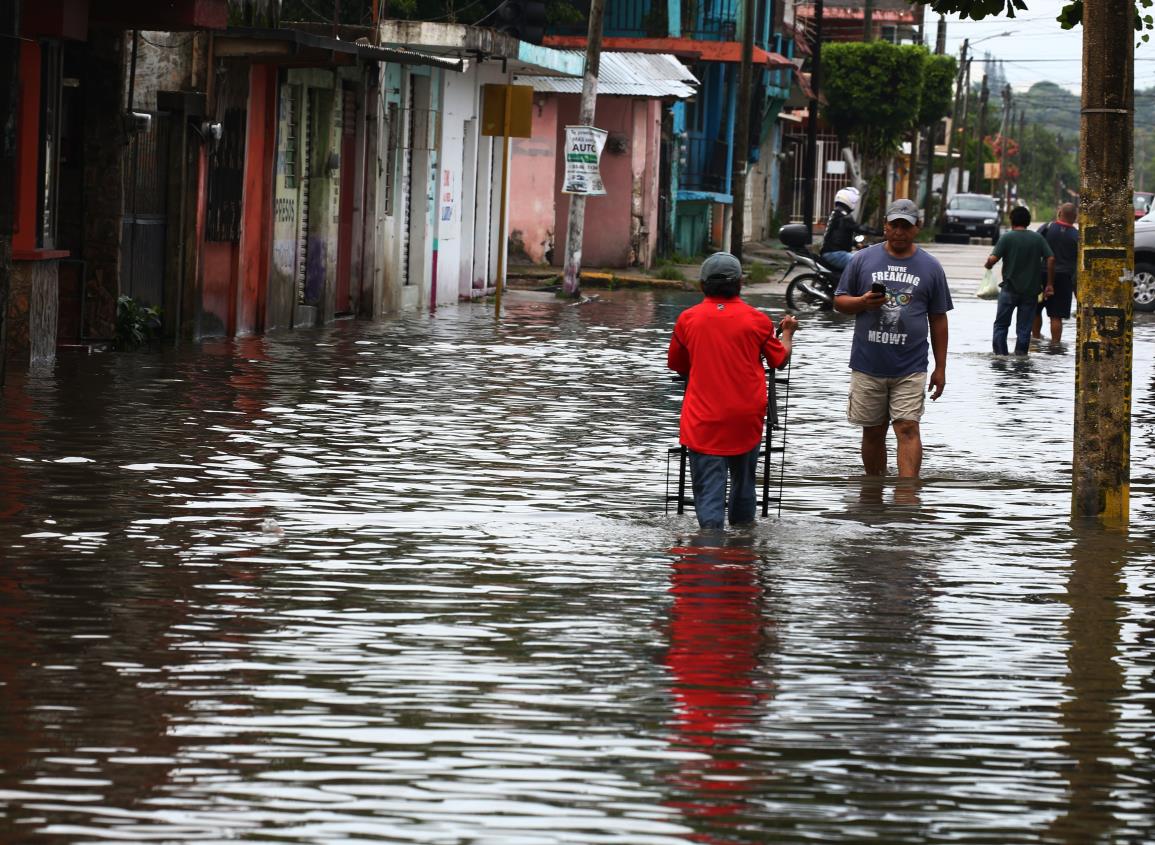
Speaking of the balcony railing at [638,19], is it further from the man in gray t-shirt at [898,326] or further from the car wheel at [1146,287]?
the man in gray t-shirt at [898,326]

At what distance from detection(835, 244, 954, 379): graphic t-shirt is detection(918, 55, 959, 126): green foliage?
6759 centimetres

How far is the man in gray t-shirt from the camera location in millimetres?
12773

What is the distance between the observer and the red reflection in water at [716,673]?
6023 mm

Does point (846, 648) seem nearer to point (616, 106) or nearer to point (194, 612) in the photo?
point (194, 612)

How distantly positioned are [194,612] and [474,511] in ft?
10.2

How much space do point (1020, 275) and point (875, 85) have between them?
161 ft

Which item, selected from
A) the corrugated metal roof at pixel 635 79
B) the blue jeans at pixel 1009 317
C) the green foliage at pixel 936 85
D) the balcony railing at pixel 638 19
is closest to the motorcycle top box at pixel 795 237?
the corrugated metal roof at pixel 635 79

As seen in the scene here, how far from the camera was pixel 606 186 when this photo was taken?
43594 millimetres

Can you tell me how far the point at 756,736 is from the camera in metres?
6.68

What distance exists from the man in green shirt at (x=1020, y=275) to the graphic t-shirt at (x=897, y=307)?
11.4 metres

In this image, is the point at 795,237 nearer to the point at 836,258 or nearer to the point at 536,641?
the point at 836,258

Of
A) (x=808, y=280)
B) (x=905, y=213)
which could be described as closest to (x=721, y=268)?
(x=905, y=213)

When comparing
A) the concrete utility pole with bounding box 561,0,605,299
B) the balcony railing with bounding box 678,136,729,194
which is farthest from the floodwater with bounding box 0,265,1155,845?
the balcony railing with bounding box 678,136,729,194

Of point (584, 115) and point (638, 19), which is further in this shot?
point (638, 19)
